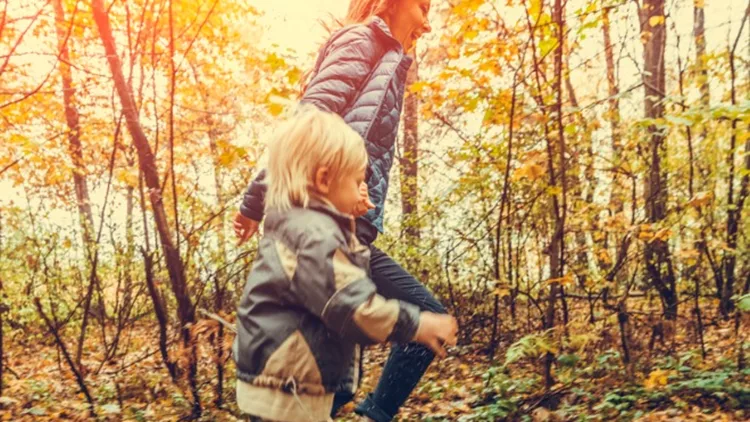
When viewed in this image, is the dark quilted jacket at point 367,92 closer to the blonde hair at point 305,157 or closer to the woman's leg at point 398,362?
the woman's leg at point 398,362

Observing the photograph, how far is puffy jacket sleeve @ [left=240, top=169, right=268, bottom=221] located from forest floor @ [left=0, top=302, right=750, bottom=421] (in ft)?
6.18

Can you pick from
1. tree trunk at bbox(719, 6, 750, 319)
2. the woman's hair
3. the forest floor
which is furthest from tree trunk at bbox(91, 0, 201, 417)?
tree trunk at bbox(719, 6, 750, 319)

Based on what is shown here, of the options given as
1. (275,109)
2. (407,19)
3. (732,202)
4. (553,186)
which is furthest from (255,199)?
(732,202)

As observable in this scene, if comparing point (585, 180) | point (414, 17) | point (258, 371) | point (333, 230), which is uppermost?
point (414, 17)

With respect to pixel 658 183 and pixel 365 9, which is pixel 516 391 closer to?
pixel 658 183

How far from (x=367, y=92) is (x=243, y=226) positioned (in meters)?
0.77

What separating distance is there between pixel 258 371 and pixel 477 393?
2.68 meters

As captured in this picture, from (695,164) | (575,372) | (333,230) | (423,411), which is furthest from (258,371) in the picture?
A: (695,164)

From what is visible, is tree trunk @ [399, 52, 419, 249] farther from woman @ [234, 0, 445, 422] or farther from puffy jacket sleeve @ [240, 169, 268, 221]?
puffy jacket sleeve @ [240, 169, 268, 221]

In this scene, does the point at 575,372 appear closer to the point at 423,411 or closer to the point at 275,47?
the point at 423,411

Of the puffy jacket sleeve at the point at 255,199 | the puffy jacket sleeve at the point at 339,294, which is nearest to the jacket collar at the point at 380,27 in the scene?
the puffy jacket sleeve at the point at 255,199

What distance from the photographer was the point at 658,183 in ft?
15.5

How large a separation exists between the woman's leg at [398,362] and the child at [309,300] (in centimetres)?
65

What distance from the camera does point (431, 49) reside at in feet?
40.1
